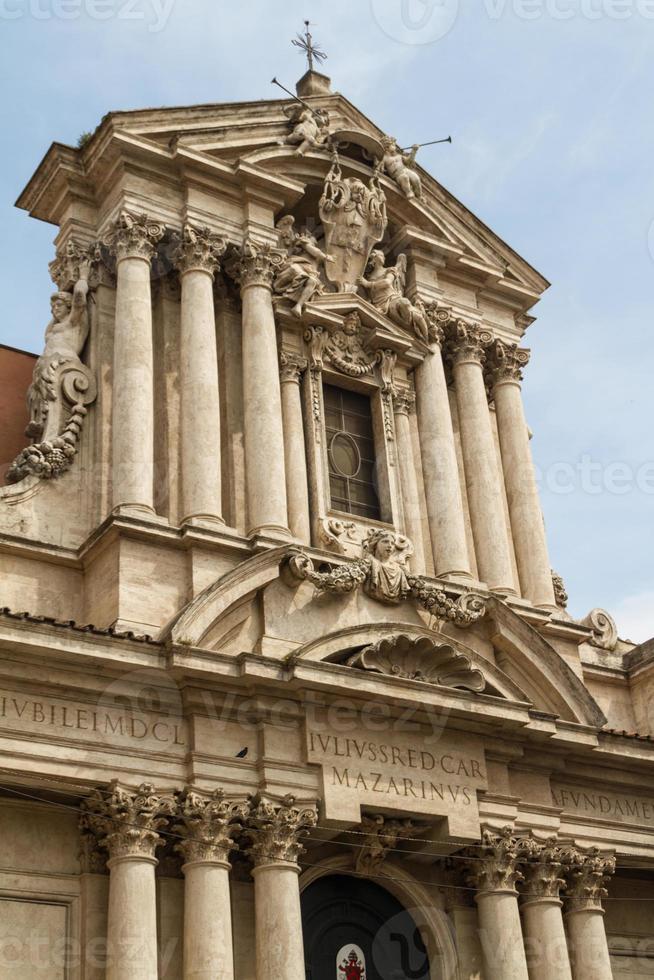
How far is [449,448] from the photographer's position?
62.0ft

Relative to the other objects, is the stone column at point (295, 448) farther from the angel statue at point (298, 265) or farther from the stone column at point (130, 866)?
the stone column at point (130, 866)

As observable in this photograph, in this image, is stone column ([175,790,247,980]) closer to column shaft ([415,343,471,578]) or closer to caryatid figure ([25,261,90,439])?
column shaft ([415,343,471,578])

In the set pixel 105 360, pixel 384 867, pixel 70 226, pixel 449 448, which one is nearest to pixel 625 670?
pixel 449 448

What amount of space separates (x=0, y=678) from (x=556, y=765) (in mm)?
6994

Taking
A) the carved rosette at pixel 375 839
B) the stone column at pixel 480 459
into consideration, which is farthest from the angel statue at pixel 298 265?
the carved rosette at pixel 375 839

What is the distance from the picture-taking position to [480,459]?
1928cm

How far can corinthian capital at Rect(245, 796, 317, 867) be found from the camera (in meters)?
14.5

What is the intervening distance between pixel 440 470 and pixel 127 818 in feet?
22.3

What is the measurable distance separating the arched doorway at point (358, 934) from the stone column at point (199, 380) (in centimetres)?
426

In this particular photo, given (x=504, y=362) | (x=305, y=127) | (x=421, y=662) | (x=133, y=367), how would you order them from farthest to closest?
(x=504, y=362)
(x=305, y=127)
(x=133, y=367)
(x=421, y=662)

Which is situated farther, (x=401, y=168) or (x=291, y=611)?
(x=401, y=168)

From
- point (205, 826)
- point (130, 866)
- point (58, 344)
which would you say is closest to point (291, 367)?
point (58, 344)

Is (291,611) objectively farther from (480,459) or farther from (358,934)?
(480,459)

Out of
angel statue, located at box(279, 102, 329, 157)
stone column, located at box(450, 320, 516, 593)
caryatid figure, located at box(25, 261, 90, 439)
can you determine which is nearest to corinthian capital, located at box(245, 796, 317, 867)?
stone column, located at box(450, 320, 516, 593)
